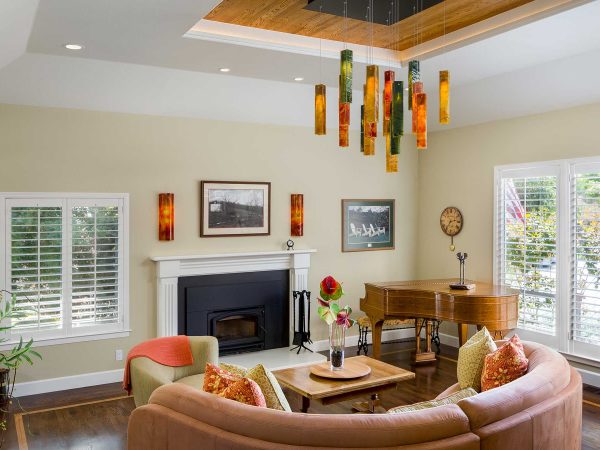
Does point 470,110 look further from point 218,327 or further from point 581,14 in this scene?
point 218,327

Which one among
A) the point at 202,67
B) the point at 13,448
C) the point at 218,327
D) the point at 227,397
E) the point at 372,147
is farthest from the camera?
the point at 218,327

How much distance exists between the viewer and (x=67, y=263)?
19.2ft

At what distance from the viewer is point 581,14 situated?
417cm

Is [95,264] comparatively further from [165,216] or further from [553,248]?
[553,248]

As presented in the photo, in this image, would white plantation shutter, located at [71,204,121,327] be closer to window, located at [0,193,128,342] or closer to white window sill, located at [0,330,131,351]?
window, located at [0,193,128,342]

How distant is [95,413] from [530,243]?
500cm

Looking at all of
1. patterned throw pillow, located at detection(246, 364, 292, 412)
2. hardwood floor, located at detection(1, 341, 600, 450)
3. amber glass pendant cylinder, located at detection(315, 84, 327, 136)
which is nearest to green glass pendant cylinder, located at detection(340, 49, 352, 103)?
amber glass pendant cylinder, located at detection(315, 84, 327, 136)

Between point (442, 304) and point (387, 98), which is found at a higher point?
point (387, 98)

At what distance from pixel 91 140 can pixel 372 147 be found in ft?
10.7

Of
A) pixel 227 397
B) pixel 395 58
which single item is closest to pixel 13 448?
pixel 227 397

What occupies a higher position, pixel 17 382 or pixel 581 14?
pixel 581 14

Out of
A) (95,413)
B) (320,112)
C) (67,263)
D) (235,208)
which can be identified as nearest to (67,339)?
(67,263)

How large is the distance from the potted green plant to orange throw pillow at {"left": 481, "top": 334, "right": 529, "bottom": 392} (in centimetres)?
391

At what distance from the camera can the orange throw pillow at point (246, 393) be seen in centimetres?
290
